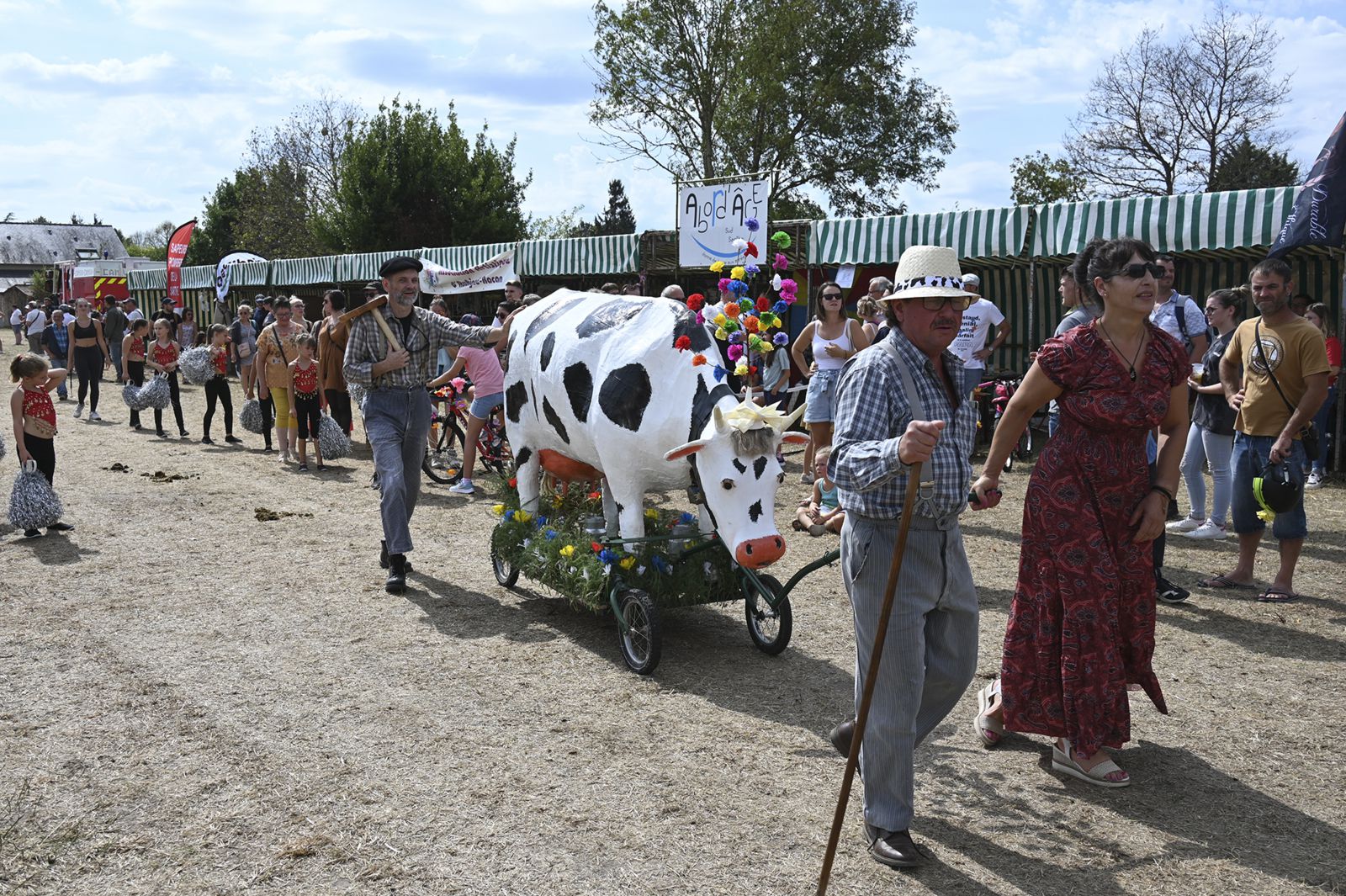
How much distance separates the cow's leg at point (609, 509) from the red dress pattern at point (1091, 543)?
2.65 m

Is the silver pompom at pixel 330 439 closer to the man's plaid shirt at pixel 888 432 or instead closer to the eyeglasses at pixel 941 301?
the man's plaid shirt at pixel 888 432

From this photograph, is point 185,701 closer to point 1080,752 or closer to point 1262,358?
point 1080,752

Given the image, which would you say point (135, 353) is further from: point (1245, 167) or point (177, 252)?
point (1245, 167)

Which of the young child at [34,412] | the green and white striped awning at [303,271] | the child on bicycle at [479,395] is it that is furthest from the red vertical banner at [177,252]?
the young child at [34,412]

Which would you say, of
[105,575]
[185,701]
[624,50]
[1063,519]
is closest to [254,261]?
[624,50]

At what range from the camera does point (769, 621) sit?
589cm

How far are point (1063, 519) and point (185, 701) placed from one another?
13.3 feet

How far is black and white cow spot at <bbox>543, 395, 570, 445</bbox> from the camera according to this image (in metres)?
6.27

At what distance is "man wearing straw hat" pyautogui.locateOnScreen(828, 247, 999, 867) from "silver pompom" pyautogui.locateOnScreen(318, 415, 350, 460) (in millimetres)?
9576

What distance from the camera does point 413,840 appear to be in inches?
147

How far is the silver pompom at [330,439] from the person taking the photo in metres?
12.0

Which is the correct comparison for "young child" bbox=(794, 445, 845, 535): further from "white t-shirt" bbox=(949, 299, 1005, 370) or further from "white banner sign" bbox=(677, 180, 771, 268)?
"white banner sign" bbox=(677, 180, 771, 268)

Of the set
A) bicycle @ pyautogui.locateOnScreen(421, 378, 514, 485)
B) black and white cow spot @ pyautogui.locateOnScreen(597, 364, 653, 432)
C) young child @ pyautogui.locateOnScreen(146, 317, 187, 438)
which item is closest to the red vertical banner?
young child @ pyautogui.locateOnScreen(146, 317, 187, 438)

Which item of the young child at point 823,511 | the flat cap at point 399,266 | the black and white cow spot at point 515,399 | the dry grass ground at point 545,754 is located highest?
the flat cap at point 399,266
